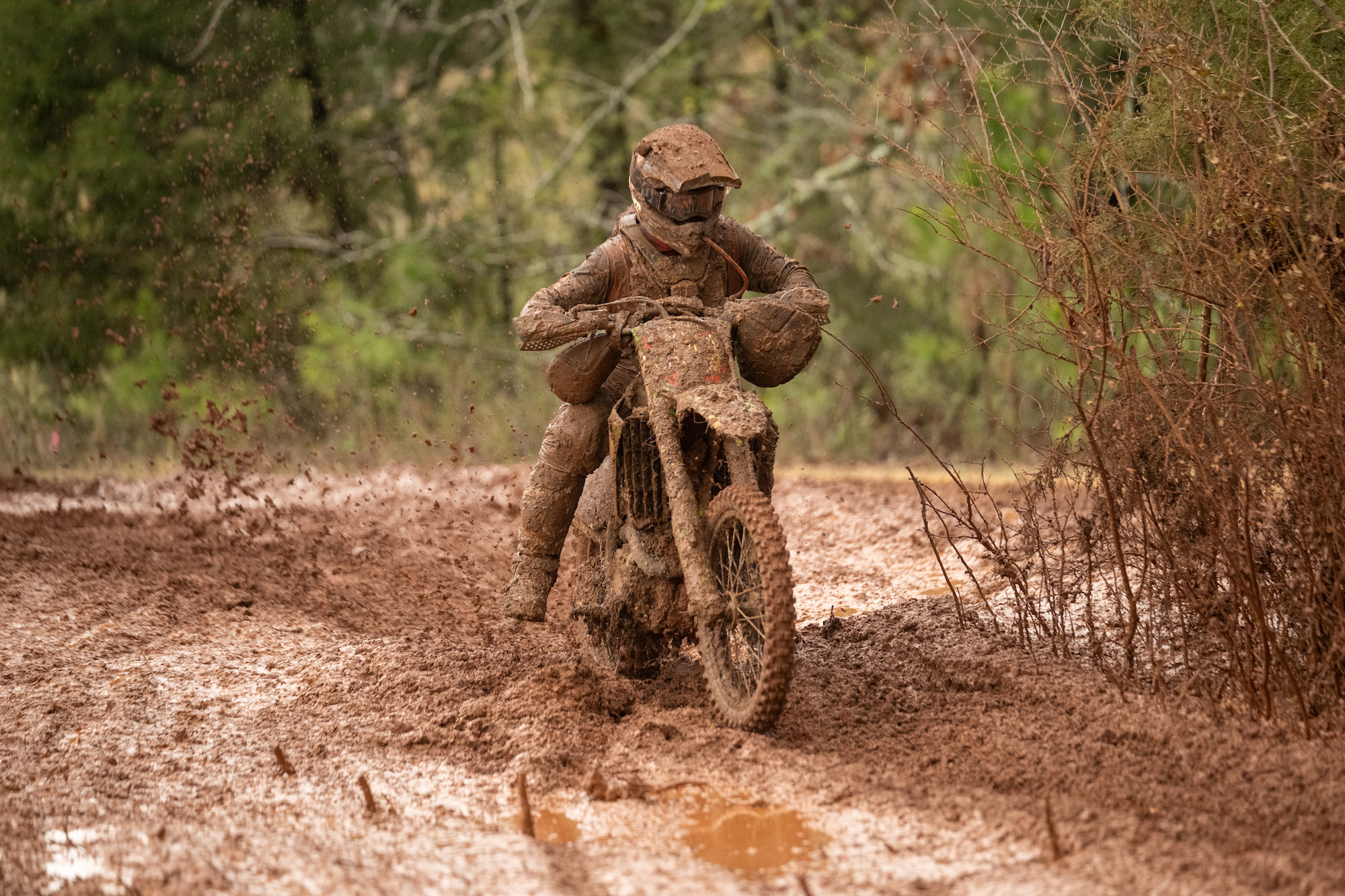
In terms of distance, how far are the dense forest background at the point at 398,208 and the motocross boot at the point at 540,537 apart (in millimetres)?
5892

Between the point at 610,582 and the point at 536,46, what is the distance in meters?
11.0

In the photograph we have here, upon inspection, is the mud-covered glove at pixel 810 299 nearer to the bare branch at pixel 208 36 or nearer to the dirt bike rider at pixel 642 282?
the dirt bike rider at pixel 642 282

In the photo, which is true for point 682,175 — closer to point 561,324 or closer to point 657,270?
point 657,270

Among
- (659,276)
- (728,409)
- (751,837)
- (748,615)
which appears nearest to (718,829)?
(751,837)

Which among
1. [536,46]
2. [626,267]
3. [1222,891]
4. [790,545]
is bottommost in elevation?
[1222,891]

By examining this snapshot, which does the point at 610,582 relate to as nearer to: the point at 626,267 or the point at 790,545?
the point at 626,267

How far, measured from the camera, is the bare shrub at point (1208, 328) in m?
3.72

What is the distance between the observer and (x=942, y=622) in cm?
549

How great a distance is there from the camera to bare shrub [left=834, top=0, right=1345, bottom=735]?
3.72 meters

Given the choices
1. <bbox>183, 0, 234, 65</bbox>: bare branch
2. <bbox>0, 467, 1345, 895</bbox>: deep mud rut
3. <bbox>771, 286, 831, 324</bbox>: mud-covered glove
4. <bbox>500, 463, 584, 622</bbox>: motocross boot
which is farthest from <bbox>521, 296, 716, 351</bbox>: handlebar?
<bbox>183, 0, 234, 65</bbox>: bare branch

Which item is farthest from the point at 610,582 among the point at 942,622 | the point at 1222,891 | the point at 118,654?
the point at 1222,891

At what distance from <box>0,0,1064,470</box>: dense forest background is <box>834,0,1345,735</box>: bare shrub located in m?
6.81

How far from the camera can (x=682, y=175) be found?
15.4ft

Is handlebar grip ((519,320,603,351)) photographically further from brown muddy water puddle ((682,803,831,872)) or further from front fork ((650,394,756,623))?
brown muddy water puddle ((682,803,831,872))
